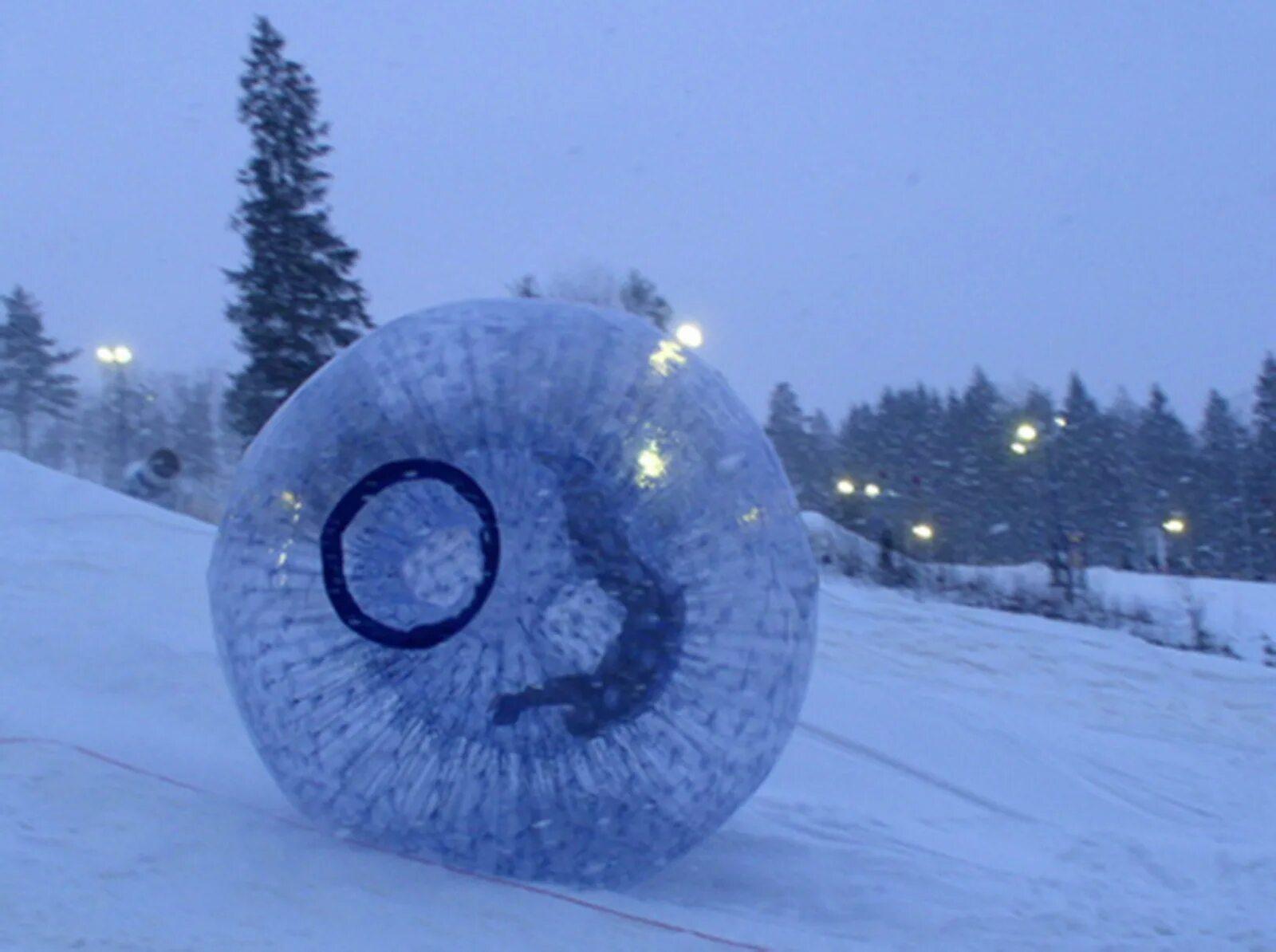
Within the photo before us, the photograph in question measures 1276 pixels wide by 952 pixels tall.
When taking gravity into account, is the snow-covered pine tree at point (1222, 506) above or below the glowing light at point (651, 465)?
above

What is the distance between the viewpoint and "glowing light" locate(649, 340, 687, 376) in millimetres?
5090

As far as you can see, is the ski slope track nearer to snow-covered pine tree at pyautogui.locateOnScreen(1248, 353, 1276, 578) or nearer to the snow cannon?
the snow cannon

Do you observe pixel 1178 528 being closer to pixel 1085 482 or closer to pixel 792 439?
pixel 1085 482

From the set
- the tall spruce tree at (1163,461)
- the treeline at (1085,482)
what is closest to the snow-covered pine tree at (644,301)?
the treeline at (1085,482)

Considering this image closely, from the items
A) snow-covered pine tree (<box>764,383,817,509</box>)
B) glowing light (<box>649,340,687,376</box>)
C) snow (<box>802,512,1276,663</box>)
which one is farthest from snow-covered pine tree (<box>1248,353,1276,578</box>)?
glowing light (<box>649,340,687,376</box>)

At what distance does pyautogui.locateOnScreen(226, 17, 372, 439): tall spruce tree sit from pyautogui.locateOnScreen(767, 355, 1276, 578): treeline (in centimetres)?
2630

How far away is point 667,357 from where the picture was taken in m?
5.18

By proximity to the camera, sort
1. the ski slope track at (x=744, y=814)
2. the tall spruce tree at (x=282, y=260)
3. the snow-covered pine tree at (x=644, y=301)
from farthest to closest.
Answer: the snow-covered pine tree at (x=644, y=301), the tall spruce tree at (x=282, y=260), the ski slope track at (x=744, y=814)

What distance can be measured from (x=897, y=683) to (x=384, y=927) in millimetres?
7566

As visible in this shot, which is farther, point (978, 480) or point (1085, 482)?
point (978, 480)

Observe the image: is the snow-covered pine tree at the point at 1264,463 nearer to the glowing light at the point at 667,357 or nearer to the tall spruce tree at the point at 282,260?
the tall spruce tree at the point at 282,260

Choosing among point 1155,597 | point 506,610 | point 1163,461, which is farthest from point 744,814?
point 1163,461

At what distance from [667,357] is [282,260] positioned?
25731 millimetres

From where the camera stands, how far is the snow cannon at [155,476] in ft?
71.5
